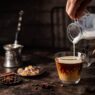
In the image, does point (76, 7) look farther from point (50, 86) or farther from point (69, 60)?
point (50, 86)

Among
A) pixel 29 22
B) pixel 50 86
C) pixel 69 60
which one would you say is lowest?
pixel 50 86

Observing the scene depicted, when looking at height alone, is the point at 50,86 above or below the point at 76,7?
below

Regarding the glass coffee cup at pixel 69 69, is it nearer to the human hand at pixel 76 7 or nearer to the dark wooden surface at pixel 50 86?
the dark wooden surface at pixel 50 86

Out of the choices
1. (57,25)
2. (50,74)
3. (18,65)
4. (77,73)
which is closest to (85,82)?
(77,73)

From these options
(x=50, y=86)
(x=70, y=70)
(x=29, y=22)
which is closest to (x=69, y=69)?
(x=70, y=70)

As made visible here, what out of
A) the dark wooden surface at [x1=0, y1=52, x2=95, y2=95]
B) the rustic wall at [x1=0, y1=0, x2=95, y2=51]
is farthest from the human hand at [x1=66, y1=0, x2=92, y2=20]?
the rustic wall at [x1=0, y1=0, x2=95, y2=51]

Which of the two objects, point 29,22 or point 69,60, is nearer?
point 69,60

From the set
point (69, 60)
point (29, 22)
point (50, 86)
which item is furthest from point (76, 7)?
point (29, 22)

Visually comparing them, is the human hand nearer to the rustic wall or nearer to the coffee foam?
the coffee foam

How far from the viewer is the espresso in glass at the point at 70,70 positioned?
1382 mm

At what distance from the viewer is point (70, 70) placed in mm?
1385

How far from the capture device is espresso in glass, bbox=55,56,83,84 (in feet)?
4.53

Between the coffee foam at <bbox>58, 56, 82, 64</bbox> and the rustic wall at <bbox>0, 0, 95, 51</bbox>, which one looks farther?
the rustic wall at <bbox>0, 0, 95, 51</bbox>

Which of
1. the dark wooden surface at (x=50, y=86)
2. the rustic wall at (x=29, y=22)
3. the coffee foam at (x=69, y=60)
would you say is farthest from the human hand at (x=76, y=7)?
the rustic wall at (x=29, y=22)
